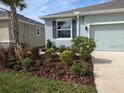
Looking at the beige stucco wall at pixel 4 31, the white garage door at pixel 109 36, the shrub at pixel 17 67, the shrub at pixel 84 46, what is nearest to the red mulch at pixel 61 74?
the shrub at pixel 17 67

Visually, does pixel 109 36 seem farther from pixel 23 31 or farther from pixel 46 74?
pixel 23 31

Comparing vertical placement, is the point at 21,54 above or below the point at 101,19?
below

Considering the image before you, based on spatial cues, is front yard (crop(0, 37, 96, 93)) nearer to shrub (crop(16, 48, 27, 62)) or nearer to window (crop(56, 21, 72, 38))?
shrub (crop(16, 48, 27, 62))

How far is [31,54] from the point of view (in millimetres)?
11477

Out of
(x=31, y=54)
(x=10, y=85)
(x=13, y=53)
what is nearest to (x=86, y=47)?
(x=31, y=54)

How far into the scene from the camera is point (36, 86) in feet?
21.6

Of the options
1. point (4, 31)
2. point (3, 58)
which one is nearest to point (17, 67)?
point (3, 58)

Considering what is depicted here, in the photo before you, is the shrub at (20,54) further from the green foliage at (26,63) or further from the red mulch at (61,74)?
the red mulch at (61,74)

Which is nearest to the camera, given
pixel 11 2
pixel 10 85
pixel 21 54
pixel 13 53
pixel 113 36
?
pixel 10 85

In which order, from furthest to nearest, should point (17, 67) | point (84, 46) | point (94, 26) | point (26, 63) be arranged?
point (94, 26) < point (84, 46) < point (17, 67) < point (26, 63)

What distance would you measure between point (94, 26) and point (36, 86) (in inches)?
419

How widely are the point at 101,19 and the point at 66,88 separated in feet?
34.3

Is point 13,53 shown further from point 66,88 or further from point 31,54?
point 66,88

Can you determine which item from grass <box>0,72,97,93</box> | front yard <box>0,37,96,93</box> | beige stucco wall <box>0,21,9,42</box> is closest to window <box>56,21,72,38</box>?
beige stucco wall <box>0,21,9,42</box>
